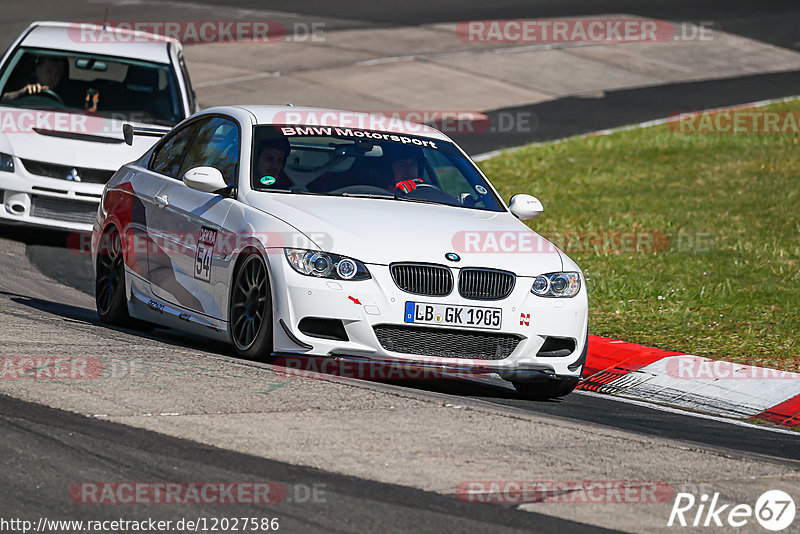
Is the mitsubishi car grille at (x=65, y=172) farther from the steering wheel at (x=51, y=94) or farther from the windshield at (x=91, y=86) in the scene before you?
the steering wheel at (x=51, y=94)

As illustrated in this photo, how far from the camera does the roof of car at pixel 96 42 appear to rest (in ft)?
46.5

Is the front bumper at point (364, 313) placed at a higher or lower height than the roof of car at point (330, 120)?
lower

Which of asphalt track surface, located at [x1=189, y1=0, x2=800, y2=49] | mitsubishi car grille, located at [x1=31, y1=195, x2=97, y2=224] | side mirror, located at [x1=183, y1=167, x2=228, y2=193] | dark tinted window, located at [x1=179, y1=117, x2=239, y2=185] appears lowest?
mitsubishi car grille, located at [x1=31, y1=195, x2=97, y2=224]

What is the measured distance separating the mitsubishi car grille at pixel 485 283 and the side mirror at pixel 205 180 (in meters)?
1.62

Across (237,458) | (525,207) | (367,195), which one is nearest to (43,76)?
(367,195)

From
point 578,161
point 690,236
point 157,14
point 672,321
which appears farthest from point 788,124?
point 157,14

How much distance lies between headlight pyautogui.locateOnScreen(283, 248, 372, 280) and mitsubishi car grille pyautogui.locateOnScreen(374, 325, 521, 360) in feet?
1.02

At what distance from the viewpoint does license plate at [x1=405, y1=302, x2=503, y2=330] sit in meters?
7.56

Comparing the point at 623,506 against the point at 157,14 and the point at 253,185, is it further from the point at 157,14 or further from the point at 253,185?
the point at 157,14

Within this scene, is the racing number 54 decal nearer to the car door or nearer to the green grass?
the car door

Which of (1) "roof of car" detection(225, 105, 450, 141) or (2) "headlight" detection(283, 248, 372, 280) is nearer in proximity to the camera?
(2) "headlight" detection(283, 248, 372, 280)

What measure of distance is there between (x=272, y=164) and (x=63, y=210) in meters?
4.69

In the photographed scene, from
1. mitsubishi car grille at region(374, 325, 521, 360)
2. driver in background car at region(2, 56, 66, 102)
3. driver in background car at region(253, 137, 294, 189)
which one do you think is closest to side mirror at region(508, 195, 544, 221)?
mitsubishi car grille at region(374, 325, 521, 360)

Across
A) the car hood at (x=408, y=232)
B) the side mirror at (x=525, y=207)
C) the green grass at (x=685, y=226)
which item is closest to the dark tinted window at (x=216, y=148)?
the car hood at (x=408, y=232)
